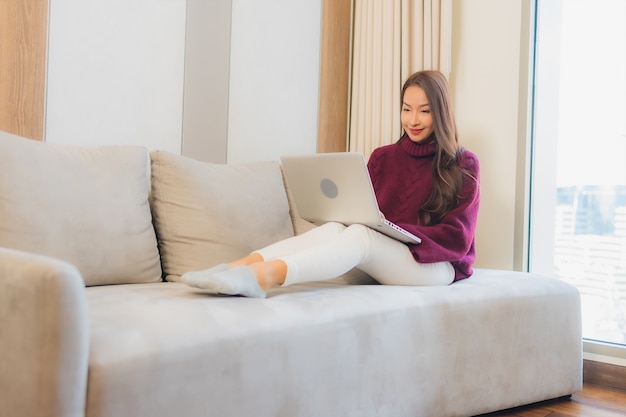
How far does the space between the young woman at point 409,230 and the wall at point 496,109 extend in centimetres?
41

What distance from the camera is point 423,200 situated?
90.8 inches

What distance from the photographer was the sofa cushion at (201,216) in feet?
6.87

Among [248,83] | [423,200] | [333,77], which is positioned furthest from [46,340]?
[333,77]

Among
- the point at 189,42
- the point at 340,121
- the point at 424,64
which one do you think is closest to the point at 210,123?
the point at 189,42

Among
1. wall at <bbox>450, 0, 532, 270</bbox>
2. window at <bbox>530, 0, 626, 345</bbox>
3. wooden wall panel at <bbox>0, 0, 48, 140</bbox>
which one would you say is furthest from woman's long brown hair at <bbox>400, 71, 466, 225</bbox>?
wooden wall panel at <bbox>0, 0, 48, 140</bbox>

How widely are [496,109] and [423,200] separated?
728mm

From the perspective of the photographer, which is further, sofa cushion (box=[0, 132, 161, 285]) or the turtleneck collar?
the turtleneck collar

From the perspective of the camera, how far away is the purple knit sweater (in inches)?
81.2

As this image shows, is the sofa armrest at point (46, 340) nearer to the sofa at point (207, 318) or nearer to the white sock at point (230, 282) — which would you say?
the sofa at point (207, 318)

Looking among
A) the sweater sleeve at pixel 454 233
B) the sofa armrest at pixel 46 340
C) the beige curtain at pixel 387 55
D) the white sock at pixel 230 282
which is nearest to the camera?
the sofa armrest at pixel 46 340

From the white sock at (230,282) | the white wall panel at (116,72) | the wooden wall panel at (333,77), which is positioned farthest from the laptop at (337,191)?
the wooden wall panel at (333,77)

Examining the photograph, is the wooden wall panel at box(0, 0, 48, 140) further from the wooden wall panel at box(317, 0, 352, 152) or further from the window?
the window

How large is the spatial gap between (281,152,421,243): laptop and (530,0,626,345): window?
964 mm

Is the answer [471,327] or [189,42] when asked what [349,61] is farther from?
[471,327]
